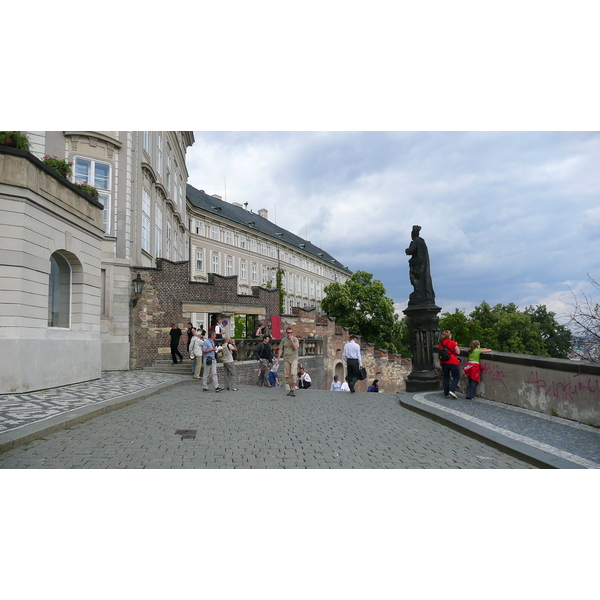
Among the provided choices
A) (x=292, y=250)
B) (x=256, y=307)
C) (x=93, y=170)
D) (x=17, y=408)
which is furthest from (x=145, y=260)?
(x=292, y=250)

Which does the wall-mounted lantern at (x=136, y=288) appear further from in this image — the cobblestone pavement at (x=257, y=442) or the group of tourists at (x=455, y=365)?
the group of tourists at (x=455, y=365)

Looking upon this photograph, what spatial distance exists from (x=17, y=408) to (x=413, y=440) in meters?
7.42

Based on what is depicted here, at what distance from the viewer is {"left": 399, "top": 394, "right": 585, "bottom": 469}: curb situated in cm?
546

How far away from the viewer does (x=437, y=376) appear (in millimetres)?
13758

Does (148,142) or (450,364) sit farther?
(148,142)

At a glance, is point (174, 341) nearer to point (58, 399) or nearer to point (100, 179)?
point (100, 179)

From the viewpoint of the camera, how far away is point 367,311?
5919cm

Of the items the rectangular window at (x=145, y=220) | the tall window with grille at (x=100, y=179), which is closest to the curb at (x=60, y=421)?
the tall window with grille at (x=100, y=179)

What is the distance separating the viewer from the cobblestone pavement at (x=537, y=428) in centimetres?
592

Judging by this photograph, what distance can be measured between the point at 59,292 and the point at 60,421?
742cm

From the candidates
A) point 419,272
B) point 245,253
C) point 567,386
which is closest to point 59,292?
point 419,272

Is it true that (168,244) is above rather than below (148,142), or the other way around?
below

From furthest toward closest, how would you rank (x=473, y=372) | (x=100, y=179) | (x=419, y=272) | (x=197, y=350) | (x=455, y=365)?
Answer: (x=100, y=179)
(x=197, y=350)
(x=419, y=272)
(x=455, y=365)
(x=473, y=372)

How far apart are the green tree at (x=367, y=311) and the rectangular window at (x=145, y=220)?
125ft
